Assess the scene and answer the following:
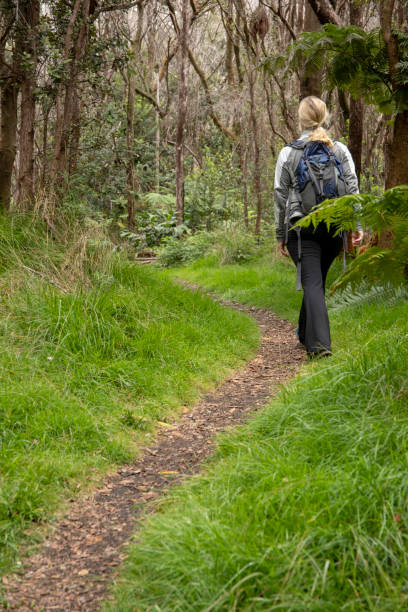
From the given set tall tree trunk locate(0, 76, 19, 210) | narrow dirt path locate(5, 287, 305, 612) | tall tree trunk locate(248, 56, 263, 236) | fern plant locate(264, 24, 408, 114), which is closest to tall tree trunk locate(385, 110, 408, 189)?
fern plant locate(264, 24, 408, 114)

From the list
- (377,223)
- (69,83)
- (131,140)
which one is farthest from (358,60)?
(131,140)

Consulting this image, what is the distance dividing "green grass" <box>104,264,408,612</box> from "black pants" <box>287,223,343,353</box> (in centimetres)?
166

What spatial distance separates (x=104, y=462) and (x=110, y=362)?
1253mm

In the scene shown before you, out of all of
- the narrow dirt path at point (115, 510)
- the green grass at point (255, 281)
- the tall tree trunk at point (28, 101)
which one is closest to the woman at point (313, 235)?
the narrow dirt path at point (115, 510)

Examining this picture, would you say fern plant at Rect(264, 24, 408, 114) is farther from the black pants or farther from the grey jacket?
the black pants

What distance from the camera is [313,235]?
5129 mm

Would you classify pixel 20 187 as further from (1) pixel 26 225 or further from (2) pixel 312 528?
(2) pixel 312 528

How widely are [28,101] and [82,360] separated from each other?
4.65m

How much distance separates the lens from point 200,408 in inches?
178

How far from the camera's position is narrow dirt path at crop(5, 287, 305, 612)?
234cm

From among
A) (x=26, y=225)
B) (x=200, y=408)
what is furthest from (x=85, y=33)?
(x=200, y=408)

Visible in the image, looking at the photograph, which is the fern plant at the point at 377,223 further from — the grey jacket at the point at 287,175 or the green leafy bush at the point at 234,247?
the green leafy bush at the point at 234,247

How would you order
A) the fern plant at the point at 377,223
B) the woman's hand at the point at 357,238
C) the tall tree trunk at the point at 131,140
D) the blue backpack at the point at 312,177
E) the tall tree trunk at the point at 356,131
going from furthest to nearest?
the tall tree trunk at the point at 131,140, the tall tree trunk at the point at 356,131, the blue backpack at the point at 312,177, the woman's hand at the point at 357,238, the fern plant at the point at 377,223

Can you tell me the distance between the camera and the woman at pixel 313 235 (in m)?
5.02
